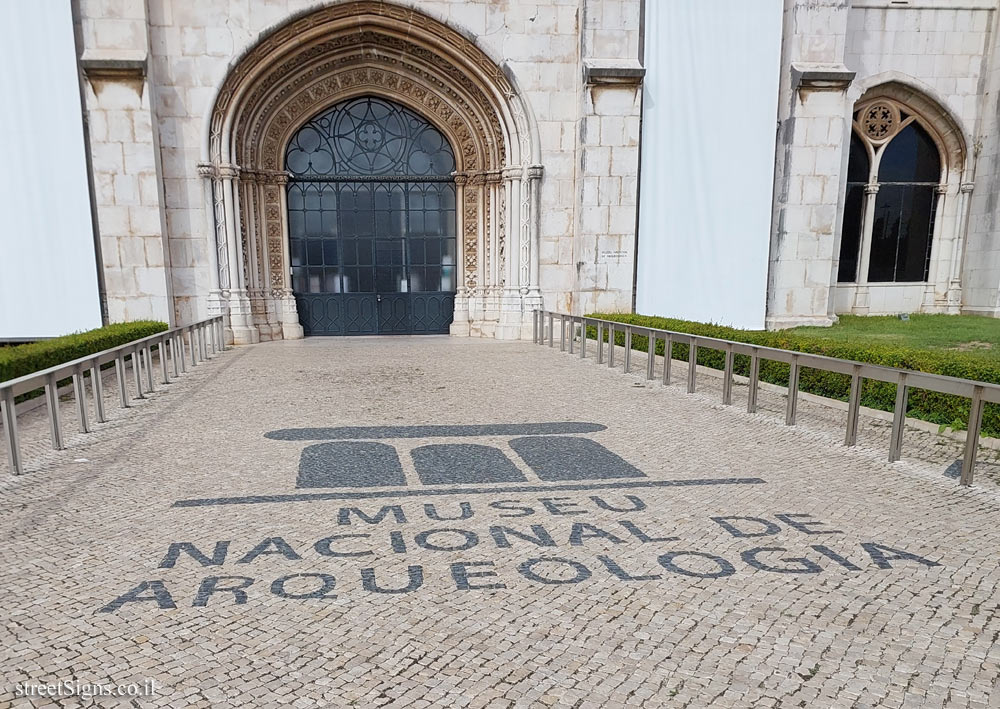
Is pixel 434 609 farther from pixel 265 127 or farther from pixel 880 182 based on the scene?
pixel 880 182

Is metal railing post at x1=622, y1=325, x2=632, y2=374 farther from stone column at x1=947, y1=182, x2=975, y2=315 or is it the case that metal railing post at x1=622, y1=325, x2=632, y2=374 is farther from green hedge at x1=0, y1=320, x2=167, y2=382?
stone column at x1=947, y1=182, x2=975, y2=315

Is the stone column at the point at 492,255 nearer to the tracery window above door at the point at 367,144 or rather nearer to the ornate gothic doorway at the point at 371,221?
the ornate gothic doorway at the point at 371,221

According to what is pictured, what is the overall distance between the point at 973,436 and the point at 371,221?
13.1 m

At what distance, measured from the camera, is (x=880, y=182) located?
16.4 metres

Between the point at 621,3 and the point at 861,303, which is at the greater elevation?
the point at 621,3

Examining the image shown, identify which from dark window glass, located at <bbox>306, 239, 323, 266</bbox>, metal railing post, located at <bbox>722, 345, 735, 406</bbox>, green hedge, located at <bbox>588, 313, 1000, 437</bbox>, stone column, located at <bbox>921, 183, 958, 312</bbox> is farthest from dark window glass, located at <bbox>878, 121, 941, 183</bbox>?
dark window glass, located at <bbox>306, 239, 323, 266</bbox>

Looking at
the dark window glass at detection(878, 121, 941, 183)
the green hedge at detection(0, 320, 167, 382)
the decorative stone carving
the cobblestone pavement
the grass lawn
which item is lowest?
the cobblestone pavement

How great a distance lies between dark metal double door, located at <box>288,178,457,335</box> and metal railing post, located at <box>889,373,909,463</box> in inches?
460

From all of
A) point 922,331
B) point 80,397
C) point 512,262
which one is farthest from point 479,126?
point 80,397

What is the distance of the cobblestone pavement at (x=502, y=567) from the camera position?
7.34 feet

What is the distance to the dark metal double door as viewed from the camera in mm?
14930

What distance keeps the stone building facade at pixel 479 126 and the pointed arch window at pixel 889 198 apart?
317mm

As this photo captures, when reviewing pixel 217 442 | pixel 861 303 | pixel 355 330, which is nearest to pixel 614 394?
pixel 217 442

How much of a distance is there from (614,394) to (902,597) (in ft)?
16.0
